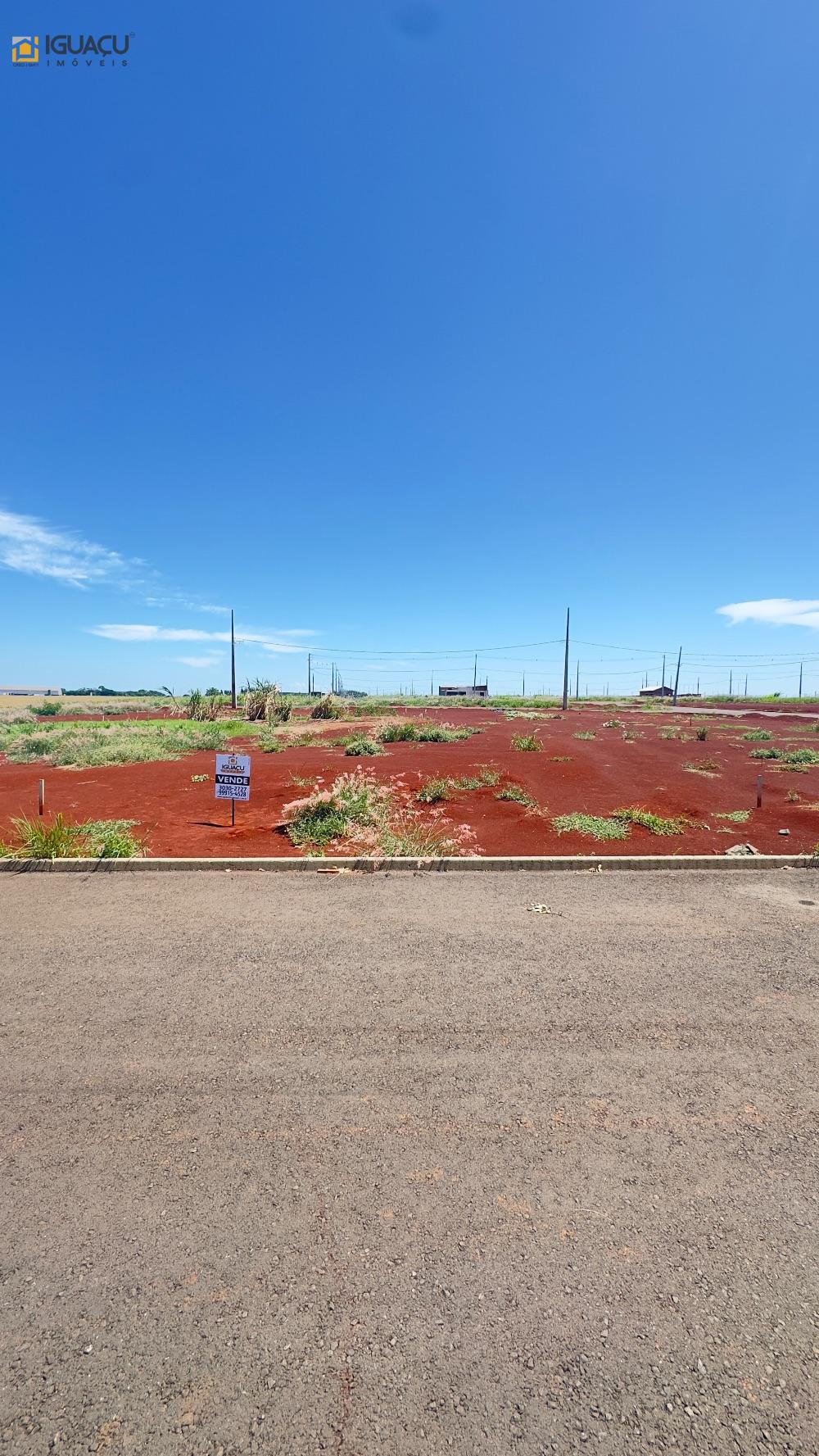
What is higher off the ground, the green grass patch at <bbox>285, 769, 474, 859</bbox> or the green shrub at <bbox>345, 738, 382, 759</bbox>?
the green shrub at <bbox>345, 738, 382, 759</bbox>

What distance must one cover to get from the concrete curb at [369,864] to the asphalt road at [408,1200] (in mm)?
2219

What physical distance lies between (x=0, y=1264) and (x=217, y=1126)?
3.24 feet

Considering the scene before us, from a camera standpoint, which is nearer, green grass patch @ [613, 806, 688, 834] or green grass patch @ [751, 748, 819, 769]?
green grass patch @ [613, 806, 688, 834]

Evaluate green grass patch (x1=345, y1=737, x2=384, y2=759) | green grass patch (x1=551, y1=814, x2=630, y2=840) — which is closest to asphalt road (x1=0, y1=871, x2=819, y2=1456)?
green grass patch (x1=551, y1=814, x2=630, y2=840)

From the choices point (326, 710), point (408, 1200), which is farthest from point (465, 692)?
point (408, 1200)

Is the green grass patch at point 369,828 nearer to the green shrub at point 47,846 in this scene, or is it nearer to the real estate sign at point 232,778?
the real estate sign at point 232,778

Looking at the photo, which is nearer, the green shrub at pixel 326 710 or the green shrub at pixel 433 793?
the green shrub at pixel 433 793

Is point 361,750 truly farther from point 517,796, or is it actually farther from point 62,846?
point 62,846

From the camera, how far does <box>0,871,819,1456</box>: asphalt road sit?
1.95m

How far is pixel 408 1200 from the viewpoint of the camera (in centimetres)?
270

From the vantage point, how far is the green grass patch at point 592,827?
10031mm

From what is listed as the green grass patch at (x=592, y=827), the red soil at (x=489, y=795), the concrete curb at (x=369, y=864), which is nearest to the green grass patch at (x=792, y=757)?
the red soil at (x=489, y=795)

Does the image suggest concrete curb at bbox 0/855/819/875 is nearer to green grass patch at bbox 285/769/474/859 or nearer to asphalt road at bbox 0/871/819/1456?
green grass patch at bbox 285/769/474/859

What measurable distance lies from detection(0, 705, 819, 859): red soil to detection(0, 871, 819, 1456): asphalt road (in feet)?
13.0
